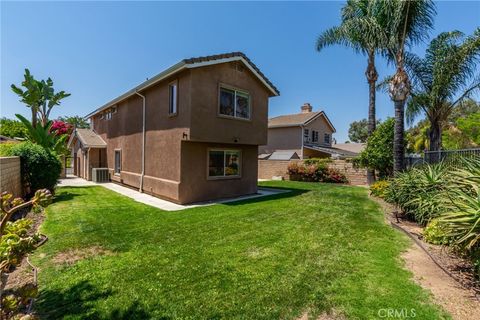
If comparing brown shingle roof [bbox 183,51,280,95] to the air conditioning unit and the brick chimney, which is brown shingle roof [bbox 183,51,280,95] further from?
the brick chimney

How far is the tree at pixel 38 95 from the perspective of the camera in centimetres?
1681

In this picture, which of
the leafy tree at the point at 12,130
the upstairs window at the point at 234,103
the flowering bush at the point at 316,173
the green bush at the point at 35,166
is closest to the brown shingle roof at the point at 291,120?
the flowering bush at the point at 316,173

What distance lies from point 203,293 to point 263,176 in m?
22.8

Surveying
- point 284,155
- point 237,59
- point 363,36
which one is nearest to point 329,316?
point 237,59

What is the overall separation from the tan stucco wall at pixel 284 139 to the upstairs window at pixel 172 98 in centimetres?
1789

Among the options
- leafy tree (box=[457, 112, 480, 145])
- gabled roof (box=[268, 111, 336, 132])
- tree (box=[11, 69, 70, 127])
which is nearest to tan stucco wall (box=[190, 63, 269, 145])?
tree (box=[11, 69, 70, 127])

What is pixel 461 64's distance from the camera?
1438 centimetres

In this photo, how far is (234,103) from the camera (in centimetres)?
1378

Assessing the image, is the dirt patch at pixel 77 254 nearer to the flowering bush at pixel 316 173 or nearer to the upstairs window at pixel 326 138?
the flowering bush at pixel 316 173

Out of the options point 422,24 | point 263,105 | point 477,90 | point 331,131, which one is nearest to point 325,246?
point 263,105

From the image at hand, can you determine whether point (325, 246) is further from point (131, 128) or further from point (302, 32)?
point (302, 32)

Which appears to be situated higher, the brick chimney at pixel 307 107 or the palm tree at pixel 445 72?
the brick chimney at pixel 307 107

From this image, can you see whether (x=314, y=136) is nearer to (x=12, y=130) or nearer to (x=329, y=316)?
(x=329, y=316)

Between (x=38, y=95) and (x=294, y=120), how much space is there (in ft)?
82.9
